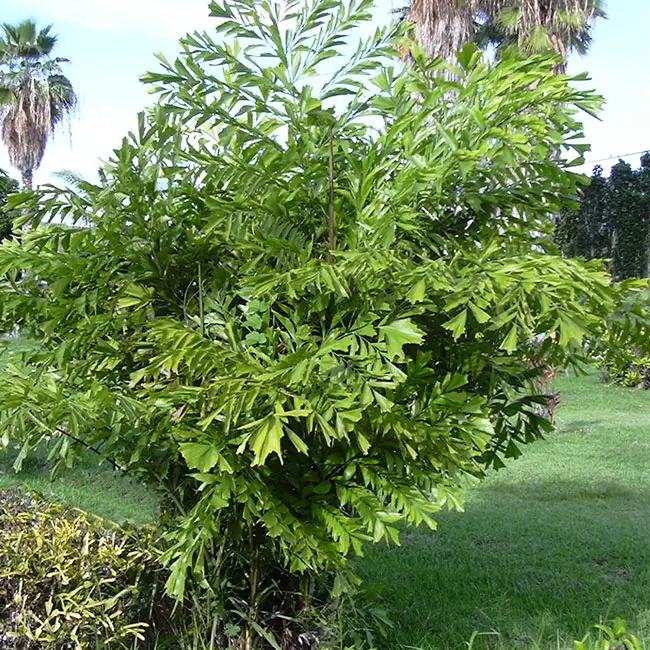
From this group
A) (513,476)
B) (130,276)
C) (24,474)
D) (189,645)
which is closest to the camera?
(130,276)

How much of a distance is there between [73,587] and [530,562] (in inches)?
127

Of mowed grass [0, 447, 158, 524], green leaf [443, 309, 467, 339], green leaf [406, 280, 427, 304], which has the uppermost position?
green leaf [406, 280, 427, 304]

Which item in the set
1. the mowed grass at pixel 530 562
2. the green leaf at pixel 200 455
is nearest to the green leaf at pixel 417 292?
the green leaf at pixel 200 455

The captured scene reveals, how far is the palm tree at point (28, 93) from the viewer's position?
22.0 meters

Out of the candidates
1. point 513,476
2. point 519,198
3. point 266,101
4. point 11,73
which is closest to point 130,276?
point 266,101

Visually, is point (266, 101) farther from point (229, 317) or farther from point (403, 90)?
point (229, 317)

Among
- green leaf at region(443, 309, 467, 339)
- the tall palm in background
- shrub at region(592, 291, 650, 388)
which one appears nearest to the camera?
green leaf at region(443, 309, 467, 339)

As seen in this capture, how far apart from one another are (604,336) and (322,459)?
1070mm

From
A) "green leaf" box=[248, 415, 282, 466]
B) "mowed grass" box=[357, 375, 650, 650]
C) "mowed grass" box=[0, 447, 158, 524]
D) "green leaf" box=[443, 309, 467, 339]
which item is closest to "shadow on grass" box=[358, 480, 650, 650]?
"mowed grass" box=[357, 375, 650, 650]

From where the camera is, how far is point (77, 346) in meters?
2.72

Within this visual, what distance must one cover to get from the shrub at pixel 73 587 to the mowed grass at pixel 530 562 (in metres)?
1.18

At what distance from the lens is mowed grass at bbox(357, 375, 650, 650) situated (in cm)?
398

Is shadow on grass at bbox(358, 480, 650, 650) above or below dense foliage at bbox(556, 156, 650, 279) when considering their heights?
below

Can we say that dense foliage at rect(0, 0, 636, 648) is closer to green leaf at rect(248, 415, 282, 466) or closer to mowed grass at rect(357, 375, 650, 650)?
green leaf at rect(248, 415, 282, 466)
